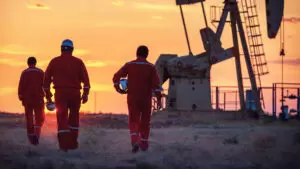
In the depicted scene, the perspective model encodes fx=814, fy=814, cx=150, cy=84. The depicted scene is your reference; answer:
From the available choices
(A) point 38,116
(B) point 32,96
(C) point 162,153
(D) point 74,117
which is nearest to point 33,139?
(A) point 38,116

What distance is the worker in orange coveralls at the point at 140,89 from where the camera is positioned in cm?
1700

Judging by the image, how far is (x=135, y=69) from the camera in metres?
17.0

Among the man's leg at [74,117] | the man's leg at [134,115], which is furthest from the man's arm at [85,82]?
the man's leg at [134,115]

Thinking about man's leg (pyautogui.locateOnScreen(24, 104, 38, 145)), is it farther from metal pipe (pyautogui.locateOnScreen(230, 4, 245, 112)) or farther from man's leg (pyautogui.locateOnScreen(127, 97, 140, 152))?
metal pipe (pyautogui.locateOnScreen(230, 4, 245, 112))

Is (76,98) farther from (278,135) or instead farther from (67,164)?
(278,135)

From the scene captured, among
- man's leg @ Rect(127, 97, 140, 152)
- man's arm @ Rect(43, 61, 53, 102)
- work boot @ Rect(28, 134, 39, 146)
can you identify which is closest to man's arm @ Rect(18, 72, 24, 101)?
work boot @ Rect(28, 134, 39, 146)

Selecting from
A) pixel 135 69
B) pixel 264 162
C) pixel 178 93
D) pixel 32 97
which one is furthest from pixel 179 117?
pixel 264 162

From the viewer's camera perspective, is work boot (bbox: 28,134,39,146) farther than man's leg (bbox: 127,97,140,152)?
Yes

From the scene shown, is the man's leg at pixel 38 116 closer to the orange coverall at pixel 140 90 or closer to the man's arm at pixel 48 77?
the man's arm at pixel 48 77

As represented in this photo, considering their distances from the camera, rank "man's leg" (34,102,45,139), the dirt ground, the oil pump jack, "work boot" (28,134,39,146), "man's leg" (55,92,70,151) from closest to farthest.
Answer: the dirt ground
"man's leg" (55,92,70,151)
"work boot" (28,134,39,146)
"man's leg" (34,102,45,139)
the oil pump jack

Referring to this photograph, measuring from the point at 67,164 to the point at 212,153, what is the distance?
14.6 ft

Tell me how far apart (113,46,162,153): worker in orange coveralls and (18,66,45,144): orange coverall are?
348 centimetres

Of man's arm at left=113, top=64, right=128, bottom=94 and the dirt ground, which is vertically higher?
man's arm at left=113, top=64, right=128, bottom=94

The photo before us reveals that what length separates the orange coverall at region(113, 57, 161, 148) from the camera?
17000 mm
